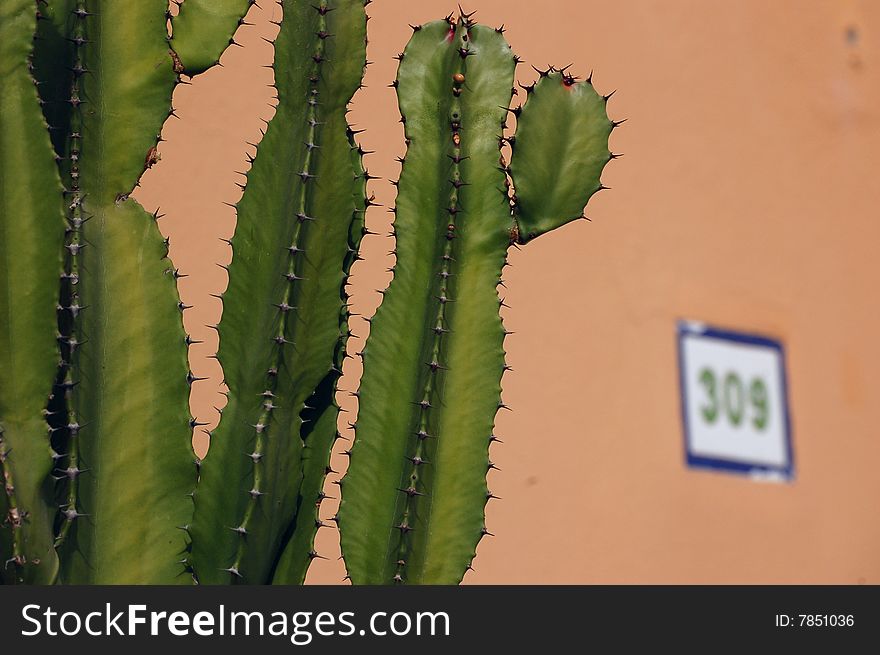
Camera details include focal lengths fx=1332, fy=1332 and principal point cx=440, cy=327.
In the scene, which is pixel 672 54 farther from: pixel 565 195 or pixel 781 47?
pixel 565 195

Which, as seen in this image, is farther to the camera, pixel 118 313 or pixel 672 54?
pixel 672 54

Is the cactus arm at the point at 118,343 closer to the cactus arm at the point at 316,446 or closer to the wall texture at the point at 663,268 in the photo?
the cactus arm at the point at 316,446

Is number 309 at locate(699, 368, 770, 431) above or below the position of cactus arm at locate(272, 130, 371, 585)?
above

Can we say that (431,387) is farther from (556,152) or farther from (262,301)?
(556,152)

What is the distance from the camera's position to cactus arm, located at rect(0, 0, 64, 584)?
1835 mm

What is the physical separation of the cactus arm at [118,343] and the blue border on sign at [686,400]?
2.24 meters

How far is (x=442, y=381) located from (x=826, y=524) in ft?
8.20

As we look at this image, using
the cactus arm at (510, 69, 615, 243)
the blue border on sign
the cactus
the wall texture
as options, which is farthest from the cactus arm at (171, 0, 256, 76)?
the blue border on sign

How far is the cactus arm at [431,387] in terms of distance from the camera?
2.06m

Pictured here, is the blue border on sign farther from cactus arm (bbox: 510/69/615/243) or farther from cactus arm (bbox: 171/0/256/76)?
cactus arm (bbox: 171/0/256/76)

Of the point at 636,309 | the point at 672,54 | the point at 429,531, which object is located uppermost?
the point at 672,54

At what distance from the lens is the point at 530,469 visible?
3.62 meters

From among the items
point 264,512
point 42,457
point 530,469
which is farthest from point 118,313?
point 530,469

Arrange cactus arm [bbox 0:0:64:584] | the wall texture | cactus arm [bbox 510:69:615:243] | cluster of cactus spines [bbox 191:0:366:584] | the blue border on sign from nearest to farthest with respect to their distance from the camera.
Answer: cactus arm [bbox 0:0:64:584] < cluster of cactus spines [bbox 191:0:366:584] < cactus arm [bbox 510:69:615:243] < the wall texture < the blue border on sign
